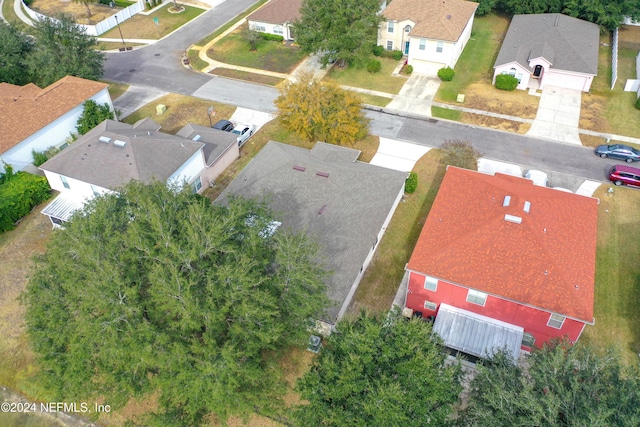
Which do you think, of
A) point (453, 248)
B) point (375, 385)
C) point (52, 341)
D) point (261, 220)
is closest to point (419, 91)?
point (453, 248)

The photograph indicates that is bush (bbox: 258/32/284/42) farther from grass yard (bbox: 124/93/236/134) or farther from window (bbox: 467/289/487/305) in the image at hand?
window (bbox: 467/289/487/305)

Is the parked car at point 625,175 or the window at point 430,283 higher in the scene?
the window at point 430,283

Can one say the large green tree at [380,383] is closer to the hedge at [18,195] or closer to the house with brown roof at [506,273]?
the house with brown roof at [506,273]

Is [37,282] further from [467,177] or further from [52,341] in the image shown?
[467,177]

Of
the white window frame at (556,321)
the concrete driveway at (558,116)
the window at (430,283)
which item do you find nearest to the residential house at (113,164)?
the window at (430,283)

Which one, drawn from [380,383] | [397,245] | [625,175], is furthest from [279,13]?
[380,383]

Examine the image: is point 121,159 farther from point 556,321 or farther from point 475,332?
point 556,321
